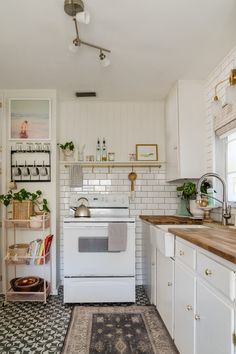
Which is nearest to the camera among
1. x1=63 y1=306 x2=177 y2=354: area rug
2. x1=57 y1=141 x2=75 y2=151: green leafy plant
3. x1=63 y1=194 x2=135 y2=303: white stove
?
x1=63 y1=306 x2=177 y2=354: area rug

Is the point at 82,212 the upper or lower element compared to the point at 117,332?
upper

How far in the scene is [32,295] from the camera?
10.1ft

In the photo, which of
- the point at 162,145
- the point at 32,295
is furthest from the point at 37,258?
the point at 162,145

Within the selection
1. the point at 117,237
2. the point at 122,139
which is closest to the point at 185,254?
the point at 117,237

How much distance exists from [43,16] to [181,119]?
1668 mm

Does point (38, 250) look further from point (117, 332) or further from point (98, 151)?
point (98, 151)

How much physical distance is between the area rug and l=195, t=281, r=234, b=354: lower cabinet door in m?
0.73

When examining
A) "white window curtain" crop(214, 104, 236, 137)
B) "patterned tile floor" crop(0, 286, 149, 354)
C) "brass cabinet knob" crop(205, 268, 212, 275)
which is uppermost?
"white window curtain" crop(214, 104, 236, 137)

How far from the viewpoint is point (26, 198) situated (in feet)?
10.2

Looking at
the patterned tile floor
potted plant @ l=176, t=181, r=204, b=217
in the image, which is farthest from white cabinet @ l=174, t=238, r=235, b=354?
potted plant @ l=176, t=181, r=204, b=217

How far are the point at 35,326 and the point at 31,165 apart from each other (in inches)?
67.0

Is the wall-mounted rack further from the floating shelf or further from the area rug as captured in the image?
the area rug

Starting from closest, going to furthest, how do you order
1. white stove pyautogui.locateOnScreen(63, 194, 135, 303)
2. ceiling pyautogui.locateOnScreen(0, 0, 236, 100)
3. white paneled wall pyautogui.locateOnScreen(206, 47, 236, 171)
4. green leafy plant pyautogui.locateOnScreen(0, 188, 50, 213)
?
ceiling pyautogui.locateOnScreen(0, 0, 236, 100) < white paneled wall pyautogui.locateOnScreen(206, 47, 236, 171) < white stove pyautogui.locateOnScreen(63, 194, 135, 303) < green leafy plant pyautogui.locateOnScreen(0, 188, 50, 213)

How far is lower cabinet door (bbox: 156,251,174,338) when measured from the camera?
6.89 feet
